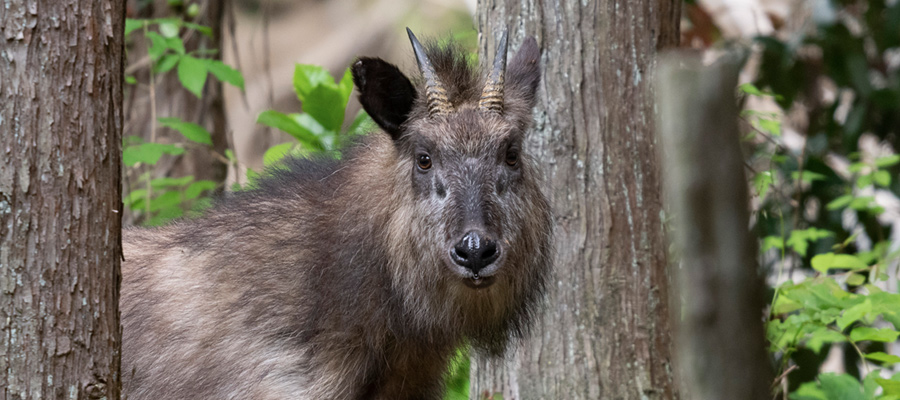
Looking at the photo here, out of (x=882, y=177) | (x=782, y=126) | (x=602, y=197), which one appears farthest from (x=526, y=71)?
(x=782, y=126)

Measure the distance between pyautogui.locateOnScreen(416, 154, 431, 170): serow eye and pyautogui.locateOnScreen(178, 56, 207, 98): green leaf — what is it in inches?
77.8

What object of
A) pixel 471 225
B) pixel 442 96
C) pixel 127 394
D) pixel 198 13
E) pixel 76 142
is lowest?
pixel 127 394

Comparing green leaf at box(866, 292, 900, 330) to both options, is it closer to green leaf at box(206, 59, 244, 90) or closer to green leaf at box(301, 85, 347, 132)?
green leaf at box(301, 85, 347, 132)

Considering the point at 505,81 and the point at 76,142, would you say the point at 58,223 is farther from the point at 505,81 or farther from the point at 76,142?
the point at 505,81

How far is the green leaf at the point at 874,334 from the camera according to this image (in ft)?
12.7

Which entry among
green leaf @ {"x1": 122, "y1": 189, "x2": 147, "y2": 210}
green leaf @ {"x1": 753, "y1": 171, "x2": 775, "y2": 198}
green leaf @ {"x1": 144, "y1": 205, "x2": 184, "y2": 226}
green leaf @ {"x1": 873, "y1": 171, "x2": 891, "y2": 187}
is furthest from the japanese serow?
green leaf @ {"x1": 873, "y1": 171, "x2": 891, "y2": 187}

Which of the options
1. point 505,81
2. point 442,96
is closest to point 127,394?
point 442,96

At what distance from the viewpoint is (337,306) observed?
3.66 meters

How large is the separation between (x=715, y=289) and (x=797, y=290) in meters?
3.71

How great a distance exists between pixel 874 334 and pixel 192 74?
13.1 ft

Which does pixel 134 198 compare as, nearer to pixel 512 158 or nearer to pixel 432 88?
pixel 432 88

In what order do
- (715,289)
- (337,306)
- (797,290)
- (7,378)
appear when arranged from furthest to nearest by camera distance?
1. (797,290)
2. (337,306)
3. (7,378)
4. (715,289)

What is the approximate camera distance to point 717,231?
3.32ft

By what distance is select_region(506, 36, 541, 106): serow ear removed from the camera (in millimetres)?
4082
